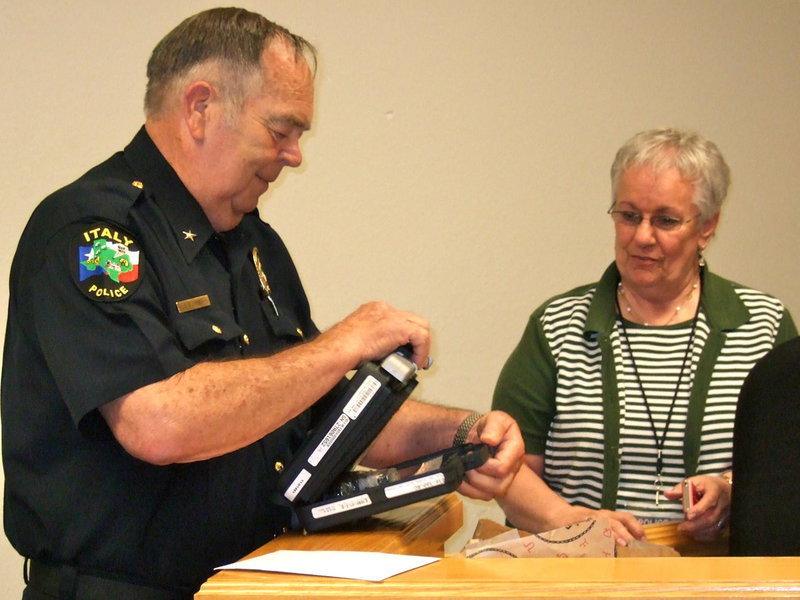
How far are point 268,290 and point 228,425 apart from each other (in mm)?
460

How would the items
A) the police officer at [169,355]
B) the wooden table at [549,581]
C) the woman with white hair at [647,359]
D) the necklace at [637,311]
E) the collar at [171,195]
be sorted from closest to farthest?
the wooden table at [549,581]
the police officer at [169,355]
the collar at [171,195]
the woman with white hair at [647,359]
the necklace at [637,311]

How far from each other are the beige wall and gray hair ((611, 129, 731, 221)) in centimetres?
77

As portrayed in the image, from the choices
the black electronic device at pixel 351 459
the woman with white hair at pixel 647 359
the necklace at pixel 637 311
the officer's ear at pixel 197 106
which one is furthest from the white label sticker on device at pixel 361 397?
the necklace at pixel 637 311

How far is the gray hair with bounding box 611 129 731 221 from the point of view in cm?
223

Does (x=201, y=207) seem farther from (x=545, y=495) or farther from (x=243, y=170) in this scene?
(x=545, y=495)

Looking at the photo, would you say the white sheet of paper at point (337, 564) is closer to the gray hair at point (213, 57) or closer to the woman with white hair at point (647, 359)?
the gray hair at point (213, 57)

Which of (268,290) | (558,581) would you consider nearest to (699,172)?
(268,290)

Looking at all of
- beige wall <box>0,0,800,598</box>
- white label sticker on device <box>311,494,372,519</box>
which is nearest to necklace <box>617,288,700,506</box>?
beige wall <box>0,0,800,598</box>

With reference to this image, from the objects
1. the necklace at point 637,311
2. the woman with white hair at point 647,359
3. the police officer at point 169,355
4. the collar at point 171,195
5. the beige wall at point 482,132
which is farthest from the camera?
the beige wall at point 482,132

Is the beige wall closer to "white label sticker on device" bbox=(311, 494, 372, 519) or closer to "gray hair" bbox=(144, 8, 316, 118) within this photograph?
"gray hair" bbox=(144, 8, 316, 118)

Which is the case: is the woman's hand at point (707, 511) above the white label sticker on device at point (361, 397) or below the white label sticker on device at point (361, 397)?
below

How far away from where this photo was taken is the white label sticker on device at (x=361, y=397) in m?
1.45

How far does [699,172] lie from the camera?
2.24 meters

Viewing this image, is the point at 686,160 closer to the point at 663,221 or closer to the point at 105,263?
the point at 663,221
